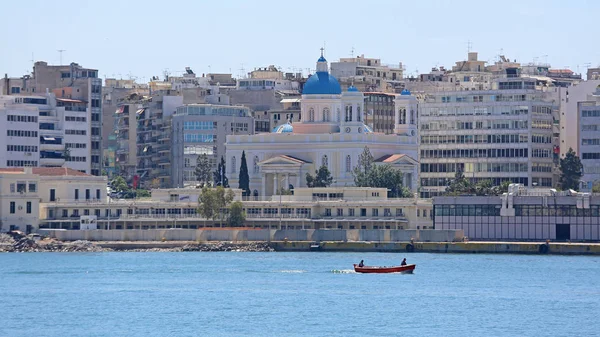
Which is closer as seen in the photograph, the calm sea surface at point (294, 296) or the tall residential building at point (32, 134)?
the calm sea surface at point (294, 296)

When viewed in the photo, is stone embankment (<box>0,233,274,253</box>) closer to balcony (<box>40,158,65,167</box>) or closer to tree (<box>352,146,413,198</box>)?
tree (<box>352,146,413,198</box>)

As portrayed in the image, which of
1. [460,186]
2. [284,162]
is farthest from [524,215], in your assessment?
[284,162]

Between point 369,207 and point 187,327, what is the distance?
226 feet

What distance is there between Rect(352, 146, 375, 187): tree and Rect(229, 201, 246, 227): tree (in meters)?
19.0

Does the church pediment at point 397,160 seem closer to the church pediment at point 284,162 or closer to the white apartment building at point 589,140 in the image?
the church pediment at point 284,162

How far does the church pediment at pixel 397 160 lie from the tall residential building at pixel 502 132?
464 cm

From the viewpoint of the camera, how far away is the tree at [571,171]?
187 metres

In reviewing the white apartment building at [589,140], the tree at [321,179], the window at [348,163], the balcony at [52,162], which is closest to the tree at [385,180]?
the tree at [321,179]

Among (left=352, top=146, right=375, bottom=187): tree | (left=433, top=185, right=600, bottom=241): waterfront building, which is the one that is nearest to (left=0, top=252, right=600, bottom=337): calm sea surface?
(left=433, top=185, right=600, bottom=241): waterfront building

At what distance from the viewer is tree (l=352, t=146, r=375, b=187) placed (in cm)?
18562

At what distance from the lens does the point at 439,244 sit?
158 meters

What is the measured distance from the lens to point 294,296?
11819cm

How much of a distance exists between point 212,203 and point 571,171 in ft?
120

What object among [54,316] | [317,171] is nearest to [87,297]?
[54,316]
